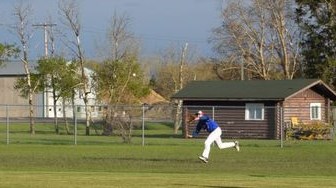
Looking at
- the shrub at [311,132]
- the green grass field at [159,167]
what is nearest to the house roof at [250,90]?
the shrub at [311,132]

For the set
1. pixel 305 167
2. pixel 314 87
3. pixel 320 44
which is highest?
pixel 320 44

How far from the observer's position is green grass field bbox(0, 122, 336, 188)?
16.8 meters

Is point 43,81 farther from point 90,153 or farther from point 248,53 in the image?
point 90,153

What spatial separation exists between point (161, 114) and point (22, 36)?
2887cm

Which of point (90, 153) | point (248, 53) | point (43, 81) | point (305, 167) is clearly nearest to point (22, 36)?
point (43, 81)

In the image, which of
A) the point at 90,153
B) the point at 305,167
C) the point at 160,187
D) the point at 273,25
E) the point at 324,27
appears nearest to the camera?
the point at 160,187

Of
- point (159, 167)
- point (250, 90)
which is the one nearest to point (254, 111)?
point (250, 90)

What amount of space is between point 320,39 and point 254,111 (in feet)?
49.8

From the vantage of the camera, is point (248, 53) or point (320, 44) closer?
point (320, 44)

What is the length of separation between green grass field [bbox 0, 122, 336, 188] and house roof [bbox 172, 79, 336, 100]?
977cm

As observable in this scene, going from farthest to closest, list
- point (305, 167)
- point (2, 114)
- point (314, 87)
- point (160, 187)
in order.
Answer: point (2, 114) → point (314, 87) → point (305, 167) → point (160, 187)

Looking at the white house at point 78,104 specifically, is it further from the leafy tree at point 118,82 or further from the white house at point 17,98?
the leafy tree at point 118,82

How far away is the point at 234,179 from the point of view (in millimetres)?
18109

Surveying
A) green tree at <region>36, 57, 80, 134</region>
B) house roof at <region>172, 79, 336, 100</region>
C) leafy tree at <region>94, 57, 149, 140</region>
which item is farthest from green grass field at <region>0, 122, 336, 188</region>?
leafy tree at <region>94, 57, 149, 140</region>
